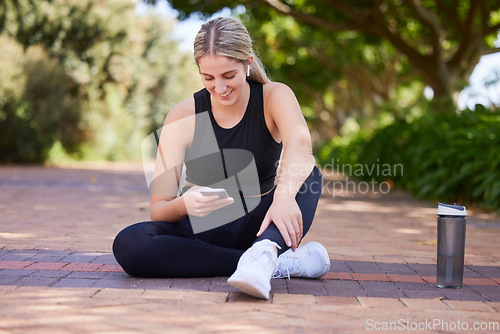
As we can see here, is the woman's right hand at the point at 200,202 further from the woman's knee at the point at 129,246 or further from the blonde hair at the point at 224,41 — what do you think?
the blonde hair at the point at 224,41

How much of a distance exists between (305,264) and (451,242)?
779mm

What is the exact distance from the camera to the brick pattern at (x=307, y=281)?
2.85m

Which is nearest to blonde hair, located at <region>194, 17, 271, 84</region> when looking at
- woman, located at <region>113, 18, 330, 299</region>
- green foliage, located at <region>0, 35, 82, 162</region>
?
woman, located at <region>113, 18, 330, 299</region>

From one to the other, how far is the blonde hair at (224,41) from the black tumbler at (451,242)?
1320mm

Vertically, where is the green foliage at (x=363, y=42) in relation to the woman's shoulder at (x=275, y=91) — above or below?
above

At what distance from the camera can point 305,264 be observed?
10.4ft

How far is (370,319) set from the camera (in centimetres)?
243

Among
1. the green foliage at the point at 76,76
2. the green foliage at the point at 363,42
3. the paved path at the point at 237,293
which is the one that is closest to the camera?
the paved path at the point at 237,293

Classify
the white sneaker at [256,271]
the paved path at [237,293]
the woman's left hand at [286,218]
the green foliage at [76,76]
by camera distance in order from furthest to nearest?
the green foliage at [76,76] → the woman's left hand at [286,218] → the white sneaker at [256,271] → the paved path at [237,293]

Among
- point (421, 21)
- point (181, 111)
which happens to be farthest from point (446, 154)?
point (181, 111)

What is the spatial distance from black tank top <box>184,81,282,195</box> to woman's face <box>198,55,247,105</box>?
19cm

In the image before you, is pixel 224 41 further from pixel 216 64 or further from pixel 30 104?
pixel 30 104

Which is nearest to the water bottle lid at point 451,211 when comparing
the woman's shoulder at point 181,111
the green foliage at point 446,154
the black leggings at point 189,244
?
the black leggings at point 189,244

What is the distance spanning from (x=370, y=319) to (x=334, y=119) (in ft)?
95.4
